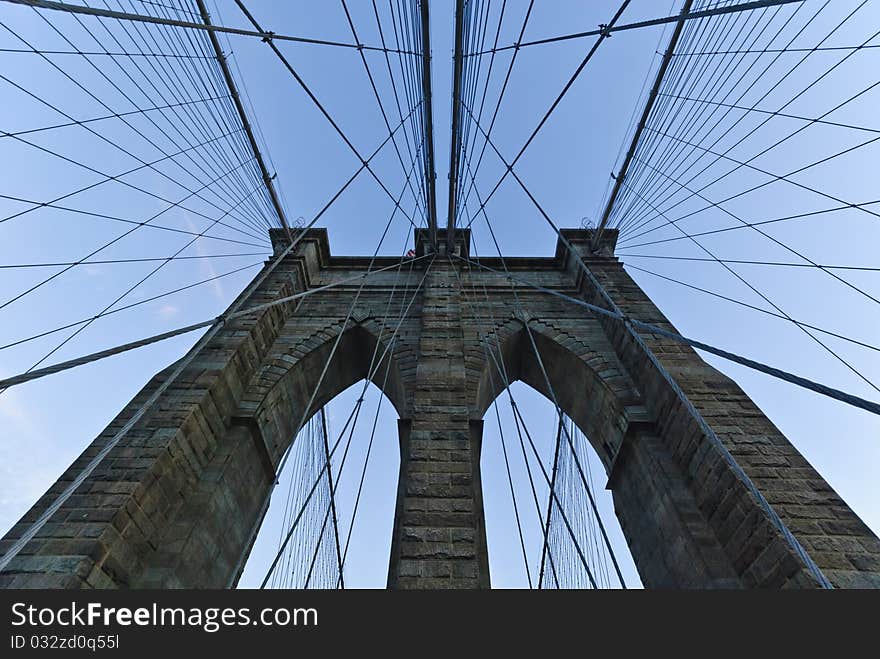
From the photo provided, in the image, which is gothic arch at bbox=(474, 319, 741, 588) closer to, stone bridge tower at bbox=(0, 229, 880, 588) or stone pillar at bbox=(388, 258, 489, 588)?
stone bridge tower at bbox=(0, 229, 880, 588)

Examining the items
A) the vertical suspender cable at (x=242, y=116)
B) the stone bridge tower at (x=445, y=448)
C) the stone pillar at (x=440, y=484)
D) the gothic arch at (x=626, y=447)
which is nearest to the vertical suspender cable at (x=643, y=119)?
the stone bridge tower at (x=445, y=448)

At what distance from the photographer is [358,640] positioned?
8.26ft

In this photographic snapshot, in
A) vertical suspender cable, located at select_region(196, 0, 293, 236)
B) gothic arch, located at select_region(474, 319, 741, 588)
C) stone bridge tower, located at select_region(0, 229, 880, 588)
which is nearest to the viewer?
stone bridge tower, located at select_region(0, 229, 880, 588)

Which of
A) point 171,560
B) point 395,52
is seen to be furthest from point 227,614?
point 395,52

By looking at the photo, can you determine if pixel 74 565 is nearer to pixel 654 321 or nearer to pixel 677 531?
pixel 677 531

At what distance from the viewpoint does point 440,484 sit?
559 cm

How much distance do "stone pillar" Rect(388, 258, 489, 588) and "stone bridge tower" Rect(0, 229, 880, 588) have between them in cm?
2

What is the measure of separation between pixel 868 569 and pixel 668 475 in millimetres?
2302

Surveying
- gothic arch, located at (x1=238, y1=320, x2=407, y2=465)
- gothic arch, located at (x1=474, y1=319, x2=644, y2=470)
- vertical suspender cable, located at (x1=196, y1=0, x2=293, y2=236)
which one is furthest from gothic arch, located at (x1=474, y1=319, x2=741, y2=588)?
vertical suspender cable, located at (x1=196, y1=0, x2=293, y2=236)

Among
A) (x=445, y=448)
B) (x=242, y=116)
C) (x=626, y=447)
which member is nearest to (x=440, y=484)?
(x=445, y=448)

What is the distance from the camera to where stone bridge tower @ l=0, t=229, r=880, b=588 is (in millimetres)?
4883

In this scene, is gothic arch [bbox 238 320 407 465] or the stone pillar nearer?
the stone pillar

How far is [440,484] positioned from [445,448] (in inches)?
23.3

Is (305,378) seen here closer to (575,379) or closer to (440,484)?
(440,484)
